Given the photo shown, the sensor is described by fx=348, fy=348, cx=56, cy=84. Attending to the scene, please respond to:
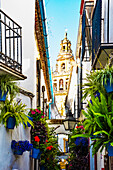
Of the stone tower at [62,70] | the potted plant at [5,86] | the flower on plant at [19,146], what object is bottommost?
the flower on plant at [19,146]

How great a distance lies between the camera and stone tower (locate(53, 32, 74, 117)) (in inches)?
2108

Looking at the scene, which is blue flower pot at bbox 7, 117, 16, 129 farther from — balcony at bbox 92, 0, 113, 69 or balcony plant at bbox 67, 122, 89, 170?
balcony plant at bbox 67, 122, 89, 170

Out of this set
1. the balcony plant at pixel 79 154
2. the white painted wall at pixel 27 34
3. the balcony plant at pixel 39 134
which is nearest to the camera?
the balcony plant at pixel 39 134

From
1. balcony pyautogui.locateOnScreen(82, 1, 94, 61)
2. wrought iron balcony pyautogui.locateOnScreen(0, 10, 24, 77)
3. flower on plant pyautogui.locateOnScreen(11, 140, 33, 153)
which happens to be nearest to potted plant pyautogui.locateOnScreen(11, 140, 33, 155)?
flower on plant pyautogui.locateOnScreen(11, 140, 33, 153)

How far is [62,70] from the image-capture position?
5881 centimetres

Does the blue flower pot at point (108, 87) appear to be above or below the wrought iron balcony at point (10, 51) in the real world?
below

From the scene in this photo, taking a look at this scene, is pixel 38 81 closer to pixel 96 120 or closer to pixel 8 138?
pixel 8 138

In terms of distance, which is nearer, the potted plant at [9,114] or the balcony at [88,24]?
the potted plant at [9,114]

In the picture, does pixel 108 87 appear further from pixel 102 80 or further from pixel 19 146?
pixel 19 146

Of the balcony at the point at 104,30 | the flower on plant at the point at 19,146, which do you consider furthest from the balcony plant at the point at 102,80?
the flower on plant at the point at 19,146

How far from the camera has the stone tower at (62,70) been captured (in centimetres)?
5353

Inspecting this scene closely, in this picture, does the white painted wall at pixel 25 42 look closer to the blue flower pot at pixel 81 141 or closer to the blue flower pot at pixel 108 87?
the blue flower pot at pixel 81 141

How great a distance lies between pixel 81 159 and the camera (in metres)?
9.78

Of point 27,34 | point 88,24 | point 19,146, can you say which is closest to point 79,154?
point 19,146
